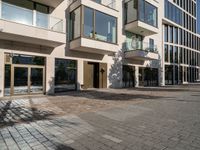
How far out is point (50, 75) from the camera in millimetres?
15984

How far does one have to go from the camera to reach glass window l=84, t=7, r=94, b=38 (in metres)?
16.9

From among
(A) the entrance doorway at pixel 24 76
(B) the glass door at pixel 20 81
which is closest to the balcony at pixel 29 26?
(A) the entrance doorway at pixel 24 76

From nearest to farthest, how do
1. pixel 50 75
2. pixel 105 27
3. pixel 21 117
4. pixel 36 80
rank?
pixel 21 117 < pixel 36 80 < pixel 50 75 < pixel 105 27

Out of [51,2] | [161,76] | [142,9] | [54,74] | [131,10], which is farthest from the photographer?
[161,76]

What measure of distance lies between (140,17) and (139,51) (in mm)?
4097

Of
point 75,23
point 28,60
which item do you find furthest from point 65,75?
point 75,23

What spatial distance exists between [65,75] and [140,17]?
11.7m

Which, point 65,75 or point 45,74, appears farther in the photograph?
point 65,75

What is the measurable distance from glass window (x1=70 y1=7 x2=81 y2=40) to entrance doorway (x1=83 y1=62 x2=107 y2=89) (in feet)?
10.9

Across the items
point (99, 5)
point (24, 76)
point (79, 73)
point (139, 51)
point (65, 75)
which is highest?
point (99, 5)

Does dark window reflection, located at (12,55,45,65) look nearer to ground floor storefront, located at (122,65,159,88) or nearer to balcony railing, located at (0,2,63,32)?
balcony railing, located at (0,2,63,32)

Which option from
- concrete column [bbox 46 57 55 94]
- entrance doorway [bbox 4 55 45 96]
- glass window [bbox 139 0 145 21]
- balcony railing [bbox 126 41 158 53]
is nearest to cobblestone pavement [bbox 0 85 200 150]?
entrance doorway [bbox 4 55 45 96]

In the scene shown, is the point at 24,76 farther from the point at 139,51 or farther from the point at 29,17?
the point at 139,51

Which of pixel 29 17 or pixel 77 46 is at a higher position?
pixel 29 17
